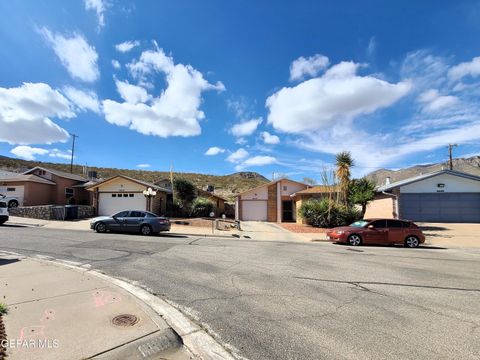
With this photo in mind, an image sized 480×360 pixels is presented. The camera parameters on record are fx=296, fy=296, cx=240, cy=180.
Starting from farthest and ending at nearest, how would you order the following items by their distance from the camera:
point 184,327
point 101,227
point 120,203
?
point 120,203 < point 101,227 < point 184,327

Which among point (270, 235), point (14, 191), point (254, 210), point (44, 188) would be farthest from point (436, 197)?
point (14, 191)

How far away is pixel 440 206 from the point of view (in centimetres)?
2656

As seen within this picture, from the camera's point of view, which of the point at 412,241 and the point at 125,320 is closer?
the point at 125,320

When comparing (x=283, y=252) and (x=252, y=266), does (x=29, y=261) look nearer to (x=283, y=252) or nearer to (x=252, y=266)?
(x=252, y=266)

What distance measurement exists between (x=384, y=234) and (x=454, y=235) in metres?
7.68

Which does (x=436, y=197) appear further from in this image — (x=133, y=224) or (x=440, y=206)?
(x=133, y=224)

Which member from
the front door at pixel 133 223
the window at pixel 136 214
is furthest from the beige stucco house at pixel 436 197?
the front door at pixel 133 223

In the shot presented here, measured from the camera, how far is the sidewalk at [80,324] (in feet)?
11.4

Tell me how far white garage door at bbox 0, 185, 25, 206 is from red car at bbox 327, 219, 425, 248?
1214 inches

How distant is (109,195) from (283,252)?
23.2 m

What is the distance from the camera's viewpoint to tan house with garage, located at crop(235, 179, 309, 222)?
110ft

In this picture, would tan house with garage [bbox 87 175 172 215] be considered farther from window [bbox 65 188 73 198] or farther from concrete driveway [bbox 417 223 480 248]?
concrete driveway [bbox 417 223 480 248]

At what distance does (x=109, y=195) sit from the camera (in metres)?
29.8

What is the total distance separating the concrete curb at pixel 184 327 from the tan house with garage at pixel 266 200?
27.0 meters
